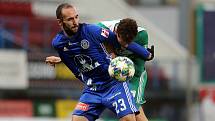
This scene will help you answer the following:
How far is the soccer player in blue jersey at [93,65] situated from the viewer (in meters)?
10.7

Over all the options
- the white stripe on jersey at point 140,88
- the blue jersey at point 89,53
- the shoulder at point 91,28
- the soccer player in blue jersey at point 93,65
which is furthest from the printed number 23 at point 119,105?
the shoulder at point 91,28

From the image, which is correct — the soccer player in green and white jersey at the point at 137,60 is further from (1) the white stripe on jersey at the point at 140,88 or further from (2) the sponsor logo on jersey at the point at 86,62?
(2) the sponsor logo on jersey at the point at 86,62

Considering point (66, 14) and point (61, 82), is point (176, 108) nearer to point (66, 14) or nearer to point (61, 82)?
point (61, 82)

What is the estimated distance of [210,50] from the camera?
2639cm

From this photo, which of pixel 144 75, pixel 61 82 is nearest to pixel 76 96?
pixel 61 82

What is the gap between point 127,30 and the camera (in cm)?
1048

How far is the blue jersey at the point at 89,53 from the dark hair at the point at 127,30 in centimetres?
15

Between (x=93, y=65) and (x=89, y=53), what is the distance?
0.16 meters

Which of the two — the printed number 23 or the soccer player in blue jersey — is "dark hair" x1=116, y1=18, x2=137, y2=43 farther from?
the printed number 23

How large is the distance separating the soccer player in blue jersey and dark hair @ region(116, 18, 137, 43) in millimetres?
51

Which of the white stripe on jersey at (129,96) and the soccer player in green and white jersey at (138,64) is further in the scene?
the soccer player in green and white jersey at (138,64)

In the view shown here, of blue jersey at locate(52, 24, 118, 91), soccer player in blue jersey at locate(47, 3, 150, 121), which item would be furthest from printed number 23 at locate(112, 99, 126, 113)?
blue jersey at locate(52, 24, 118, 91)


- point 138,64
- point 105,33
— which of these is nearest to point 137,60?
point 138,64

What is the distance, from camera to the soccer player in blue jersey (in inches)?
421
